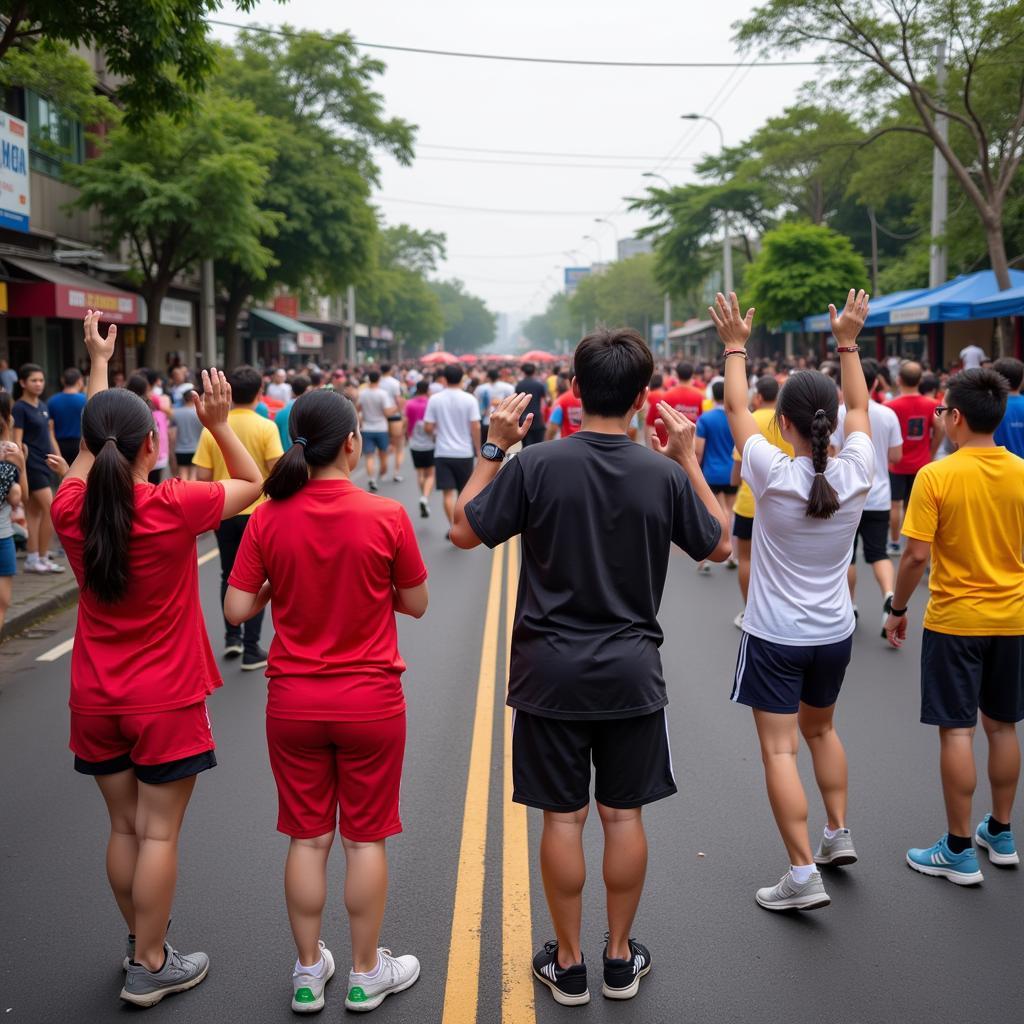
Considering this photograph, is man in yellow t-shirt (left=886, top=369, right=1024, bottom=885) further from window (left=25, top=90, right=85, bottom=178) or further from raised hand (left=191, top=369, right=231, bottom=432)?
window (left=25, top=90, right=85, bottom=178)

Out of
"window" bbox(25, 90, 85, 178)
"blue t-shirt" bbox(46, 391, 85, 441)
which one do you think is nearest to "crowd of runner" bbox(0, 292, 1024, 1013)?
"blue t-shirt" bbox(46, 391, 85, 441)

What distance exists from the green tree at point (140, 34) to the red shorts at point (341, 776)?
953 cm

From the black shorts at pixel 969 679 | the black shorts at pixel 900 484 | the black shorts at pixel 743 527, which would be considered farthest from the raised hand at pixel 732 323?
the black shorts at pixel 900 484

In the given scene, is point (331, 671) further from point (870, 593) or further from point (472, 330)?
point (472, 330)

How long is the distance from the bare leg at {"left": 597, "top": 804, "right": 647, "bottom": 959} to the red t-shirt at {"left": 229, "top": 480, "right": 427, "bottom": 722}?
0.77 meters

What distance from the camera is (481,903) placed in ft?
14.5

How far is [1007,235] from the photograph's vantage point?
3209 cm

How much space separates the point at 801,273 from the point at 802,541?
3186 cm

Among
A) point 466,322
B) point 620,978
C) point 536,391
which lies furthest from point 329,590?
point 466,322

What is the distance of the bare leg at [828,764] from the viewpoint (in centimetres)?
462

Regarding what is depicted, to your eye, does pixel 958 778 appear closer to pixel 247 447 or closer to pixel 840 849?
pixel 840 849

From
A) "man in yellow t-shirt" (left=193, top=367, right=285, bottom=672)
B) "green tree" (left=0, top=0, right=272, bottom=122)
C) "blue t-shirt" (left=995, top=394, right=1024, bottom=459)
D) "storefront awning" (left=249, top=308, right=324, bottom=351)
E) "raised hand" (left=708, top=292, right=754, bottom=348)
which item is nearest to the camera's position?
"raised hand" (left=708, top=292, right=754, bottom=348)

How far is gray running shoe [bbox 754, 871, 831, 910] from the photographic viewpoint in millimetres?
4262

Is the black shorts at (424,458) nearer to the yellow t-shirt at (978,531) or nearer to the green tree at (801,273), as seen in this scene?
the yellow t-shirt at (978,531)
